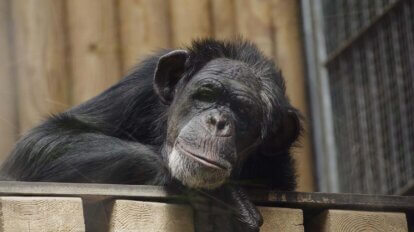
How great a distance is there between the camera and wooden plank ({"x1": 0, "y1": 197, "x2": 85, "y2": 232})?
3.09 meters

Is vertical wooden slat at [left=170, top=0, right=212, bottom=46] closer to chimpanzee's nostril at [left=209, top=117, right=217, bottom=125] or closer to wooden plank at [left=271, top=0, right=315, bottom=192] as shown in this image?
wooden plank at [left=271, top=0, right=315, bottom=192]

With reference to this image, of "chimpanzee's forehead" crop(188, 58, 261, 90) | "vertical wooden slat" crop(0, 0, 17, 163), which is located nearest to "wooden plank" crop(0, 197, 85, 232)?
"vertical wooden slat" crop(0, 0, 17, 163)

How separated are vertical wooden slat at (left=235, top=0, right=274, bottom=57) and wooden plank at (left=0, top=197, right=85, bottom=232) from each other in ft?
9.60

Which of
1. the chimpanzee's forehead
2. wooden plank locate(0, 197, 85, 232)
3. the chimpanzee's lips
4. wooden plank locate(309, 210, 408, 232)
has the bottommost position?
wooden plank locate(309, 210, 408, 232)

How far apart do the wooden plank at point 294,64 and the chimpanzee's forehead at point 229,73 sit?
1.64m

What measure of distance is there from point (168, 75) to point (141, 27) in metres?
1.93

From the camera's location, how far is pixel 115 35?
5.98 metres

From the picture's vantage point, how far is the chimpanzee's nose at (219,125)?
3.68m

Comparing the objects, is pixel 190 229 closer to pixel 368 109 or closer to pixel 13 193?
pixel 13 193

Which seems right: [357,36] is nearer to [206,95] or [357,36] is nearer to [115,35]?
[115,35]

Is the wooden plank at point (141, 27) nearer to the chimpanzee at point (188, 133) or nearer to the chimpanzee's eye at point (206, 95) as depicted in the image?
the chimpanzee at point (188, 133)

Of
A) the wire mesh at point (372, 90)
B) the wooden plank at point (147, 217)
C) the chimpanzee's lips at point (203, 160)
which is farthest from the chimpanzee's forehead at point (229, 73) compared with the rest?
the wire mesh at point (372, 90)

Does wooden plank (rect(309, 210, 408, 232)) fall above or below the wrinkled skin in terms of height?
below

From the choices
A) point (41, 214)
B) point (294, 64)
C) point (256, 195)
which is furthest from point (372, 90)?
point (41, 214)
